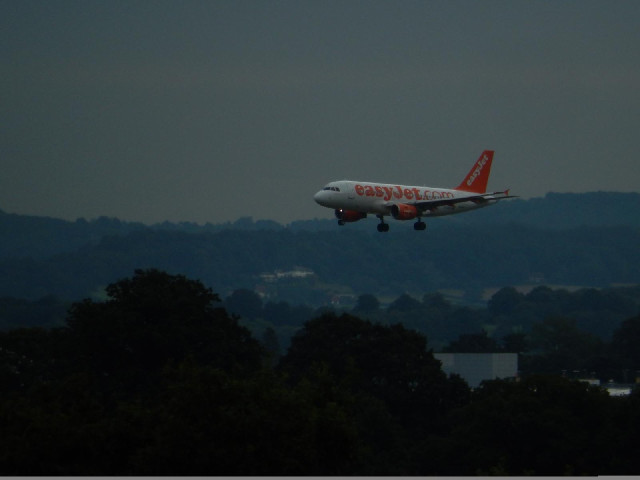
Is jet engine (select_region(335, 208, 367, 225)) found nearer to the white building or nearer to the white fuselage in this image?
the white fuselage

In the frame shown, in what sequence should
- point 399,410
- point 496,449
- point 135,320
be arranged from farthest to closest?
point 399,410 < point 135,320 < point 496,449

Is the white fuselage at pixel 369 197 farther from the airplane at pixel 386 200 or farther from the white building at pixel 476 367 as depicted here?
the white building at pixel 476 367

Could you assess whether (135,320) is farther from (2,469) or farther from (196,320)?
(2,469)

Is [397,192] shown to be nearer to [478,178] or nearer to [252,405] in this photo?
[478,178]

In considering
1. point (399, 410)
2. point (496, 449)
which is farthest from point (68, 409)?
Result: point (399, 410)

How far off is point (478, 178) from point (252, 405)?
79.5m

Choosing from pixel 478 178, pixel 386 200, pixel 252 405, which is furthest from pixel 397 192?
pixel 252 405

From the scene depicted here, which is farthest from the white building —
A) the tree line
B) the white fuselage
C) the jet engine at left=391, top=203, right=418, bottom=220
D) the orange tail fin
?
the jet engine at left=391, top=203, right=418, bottom=220

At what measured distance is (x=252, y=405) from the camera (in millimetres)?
46375

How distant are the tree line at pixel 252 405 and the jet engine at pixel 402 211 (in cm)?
1199

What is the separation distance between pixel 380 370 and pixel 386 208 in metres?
18.7

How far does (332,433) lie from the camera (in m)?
47.5

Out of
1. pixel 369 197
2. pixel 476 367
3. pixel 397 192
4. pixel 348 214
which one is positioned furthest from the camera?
pixel 476 367

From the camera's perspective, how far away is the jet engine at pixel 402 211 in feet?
313
